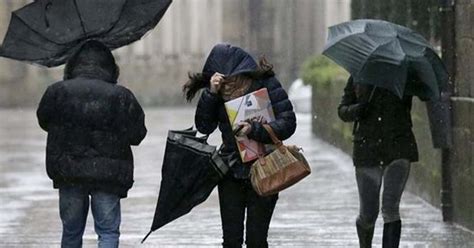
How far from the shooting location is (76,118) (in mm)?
8453

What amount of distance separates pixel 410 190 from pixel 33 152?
356 inches

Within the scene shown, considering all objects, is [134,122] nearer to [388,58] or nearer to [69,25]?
[69,25]

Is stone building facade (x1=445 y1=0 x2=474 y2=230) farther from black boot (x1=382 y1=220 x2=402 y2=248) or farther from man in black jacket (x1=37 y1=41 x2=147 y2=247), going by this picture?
man in black jacket (x1=37 y1=41 x2=147 y2=247)

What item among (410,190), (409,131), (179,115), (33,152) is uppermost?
(409,131)

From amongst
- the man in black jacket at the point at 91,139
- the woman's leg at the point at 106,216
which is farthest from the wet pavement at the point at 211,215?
the man in black jacket at the point at 91,139

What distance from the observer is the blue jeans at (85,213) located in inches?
336

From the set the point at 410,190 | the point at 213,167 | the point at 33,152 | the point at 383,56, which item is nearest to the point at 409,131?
the point at 383,56

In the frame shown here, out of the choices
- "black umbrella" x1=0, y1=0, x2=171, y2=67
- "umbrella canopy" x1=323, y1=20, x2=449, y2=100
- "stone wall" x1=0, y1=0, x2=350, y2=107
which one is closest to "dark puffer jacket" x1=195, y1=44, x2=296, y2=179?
"black umbrella" x1=0, y1=0, x2=171, y2=67

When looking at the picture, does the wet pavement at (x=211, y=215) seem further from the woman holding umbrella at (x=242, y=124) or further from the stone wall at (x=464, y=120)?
the woman holding umbrella at (x=242, y=124)

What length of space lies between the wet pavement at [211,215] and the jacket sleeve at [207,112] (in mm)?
3016

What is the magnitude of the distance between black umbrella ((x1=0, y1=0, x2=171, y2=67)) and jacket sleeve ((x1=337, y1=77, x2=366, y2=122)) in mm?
1526

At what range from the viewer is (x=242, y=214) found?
8.33m

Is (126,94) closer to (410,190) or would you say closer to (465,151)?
(465,151)

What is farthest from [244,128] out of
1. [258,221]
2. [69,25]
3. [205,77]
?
[69,25]
